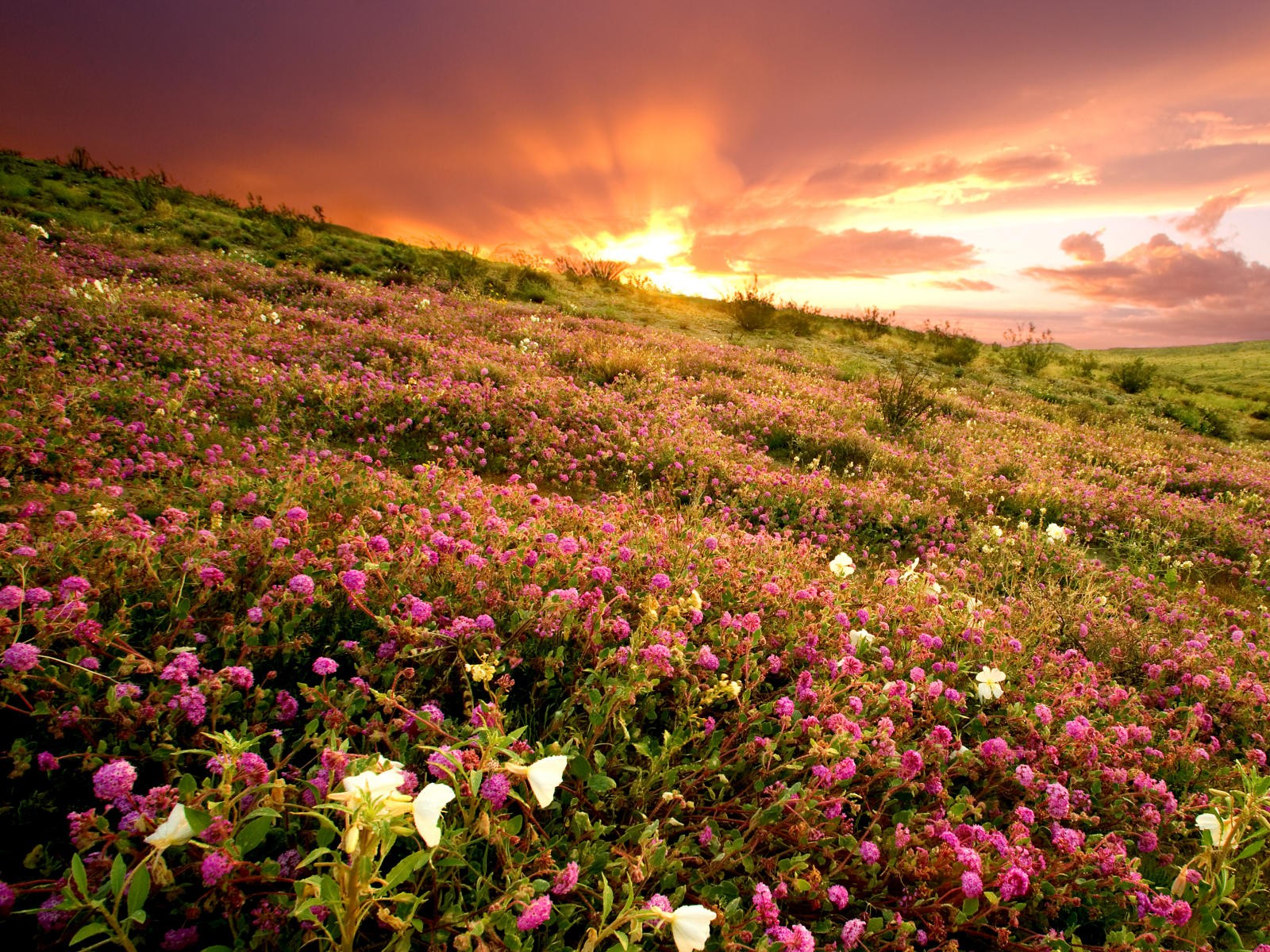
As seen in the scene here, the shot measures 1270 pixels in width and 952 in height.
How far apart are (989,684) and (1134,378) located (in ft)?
86.2

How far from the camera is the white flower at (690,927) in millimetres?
1371

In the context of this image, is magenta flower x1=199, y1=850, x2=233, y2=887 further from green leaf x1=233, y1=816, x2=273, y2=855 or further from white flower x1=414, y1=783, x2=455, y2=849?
white flower x1=414, y1=783, x2=455, y2=849

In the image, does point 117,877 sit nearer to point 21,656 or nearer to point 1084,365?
point 21,656

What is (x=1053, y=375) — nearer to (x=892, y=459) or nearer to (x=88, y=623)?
(x=892, y=459)

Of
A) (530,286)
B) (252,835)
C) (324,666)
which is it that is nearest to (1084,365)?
(530,286)

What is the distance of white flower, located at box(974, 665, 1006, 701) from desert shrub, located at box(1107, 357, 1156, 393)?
83.1 ft

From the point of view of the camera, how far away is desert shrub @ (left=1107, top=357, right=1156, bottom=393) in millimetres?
22500

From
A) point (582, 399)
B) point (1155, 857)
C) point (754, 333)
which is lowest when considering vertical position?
point (1155, 857)

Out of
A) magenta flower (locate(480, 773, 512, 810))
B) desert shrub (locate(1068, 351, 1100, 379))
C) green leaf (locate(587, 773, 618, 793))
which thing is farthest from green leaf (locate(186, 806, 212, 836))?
desert shrub (locate(1068, 351, 1100, 379))

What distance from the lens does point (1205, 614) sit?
564cm

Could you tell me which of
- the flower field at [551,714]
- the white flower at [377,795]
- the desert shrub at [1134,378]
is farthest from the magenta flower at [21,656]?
the desert shrub at [1134,378]

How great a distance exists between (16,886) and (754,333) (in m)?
22.8

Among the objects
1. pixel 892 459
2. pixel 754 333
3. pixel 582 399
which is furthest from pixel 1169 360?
pixel 582 399

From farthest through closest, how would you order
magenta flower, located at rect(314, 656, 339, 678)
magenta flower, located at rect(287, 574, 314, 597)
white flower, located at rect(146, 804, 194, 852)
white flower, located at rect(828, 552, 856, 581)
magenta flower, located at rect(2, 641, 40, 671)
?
white flower, located at rect(828, 552, 856, 581) → magenta flower, located at rect(287, 574, 314, 597) → magenta flower, located at rect(314, 656, 339, 678) → magenta flower, located at rect(2, 641, 40, 671) → white flower, located at rect(146, 804, 194, 852)
